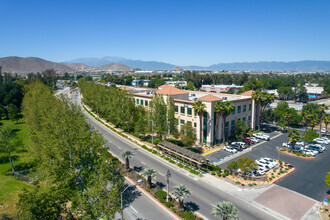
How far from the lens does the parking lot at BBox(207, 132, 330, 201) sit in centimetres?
3362

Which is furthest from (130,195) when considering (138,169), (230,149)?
(230,149)

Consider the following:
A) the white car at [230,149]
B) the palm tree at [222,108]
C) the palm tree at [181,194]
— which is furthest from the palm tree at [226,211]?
the palm tree at [222,108]

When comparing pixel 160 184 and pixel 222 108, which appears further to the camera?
pixel 222 108

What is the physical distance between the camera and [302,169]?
41.0 meters

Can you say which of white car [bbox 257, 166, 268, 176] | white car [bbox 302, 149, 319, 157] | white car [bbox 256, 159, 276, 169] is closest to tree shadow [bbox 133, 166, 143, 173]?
white car [bbox 257, 166, 268, 176]

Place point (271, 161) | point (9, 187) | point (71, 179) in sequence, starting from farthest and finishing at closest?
point (271, 161)
point (9, 187)
point (71, 179)

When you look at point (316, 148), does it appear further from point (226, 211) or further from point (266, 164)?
point (226, 211)

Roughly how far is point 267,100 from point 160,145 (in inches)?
1477

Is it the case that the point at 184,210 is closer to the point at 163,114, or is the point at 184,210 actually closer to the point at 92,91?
the point at 163,114

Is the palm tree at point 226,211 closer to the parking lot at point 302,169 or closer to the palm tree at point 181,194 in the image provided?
the palm tree at point 181,194

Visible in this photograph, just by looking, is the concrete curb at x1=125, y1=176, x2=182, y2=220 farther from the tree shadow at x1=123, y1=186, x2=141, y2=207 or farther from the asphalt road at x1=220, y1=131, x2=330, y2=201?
the asphalt road at x1=220, y1=131, x2=330, y2=201

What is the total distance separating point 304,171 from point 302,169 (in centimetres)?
87

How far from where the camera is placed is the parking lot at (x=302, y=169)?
110ft

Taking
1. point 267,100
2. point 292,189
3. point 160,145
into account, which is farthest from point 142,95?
point 292,189
